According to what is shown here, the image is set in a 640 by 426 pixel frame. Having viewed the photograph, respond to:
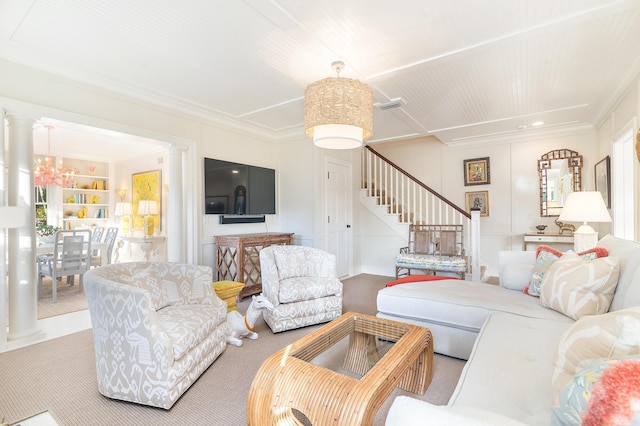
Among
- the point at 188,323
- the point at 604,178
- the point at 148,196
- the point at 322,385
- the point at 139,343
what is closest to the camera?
the point at 322,385

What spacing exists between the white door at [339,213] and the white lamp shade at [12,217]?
360cm

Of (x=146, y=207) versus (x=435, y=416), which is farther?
(x=146, y=207)

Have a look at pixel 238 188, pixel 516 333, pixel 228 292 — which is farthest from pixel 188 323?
pixel 238 188

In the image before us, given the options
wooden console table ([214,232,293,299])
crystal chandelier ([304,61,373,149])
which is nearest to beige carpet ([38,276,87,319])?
wooden console table ([214,232,293,299])

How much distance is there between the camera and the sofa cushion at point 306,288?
302 centimetres

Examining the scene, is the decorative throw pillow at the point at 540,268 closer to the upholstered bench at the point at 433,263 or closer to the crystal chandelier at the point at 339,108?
the crystal chandelier at the point at 339,108

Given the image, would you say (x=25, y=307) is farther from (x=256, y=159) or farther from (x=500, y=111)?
(x=500, y=111)

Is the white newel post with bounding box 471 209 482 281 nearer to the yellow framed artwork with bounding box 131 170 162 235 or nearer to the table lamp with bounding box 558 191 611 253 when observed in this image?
the table lamp with bounding box 558 191 611 253

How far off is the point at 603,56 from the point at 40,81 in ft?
16.5

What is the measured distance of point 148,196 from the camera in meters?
6.14

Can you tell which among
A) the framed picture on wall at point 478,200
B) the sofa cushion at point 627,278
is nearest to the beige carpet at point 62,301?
the sofa cushion at point 627,278

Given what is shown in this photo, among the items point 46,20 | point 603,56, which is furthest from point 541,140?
point 46,20

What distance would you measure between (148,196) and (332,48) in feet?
16.8

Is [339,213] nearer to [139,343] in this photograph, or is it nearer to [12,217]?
[139,343]
